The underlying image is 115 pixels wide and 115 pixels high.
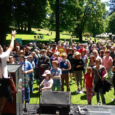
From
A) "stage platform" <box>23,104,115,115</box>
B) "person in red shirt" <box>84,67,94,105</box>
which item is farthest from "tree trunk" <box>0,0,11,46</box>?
"stage platform" <box>23,104,115,115</box>

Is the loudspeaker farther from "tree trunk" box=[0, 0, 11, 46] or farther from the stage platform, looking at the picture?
"tree trunk" box=[0, 0, 11, 46]

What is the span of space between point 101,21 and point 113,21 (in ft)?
90.2

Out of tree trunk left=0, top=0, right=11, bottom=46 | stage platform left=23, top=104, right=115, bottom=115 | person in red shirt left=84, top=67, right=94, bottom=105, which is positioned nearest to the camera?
stage platform left=23, top=104, right=115, bottom=115

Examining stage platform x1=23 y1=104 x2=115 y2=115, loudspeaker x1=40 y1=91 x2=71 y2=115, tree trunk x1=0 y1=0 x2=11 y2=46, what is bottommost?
stage platform x1=23 y1=104 x2=115 y2=115

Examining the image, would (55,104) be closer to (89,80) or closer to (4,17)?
(89,80)

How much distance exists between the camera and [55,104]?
150 inches

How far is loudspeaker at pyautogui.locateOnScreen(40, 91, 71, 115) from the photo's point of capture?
12.4 feet

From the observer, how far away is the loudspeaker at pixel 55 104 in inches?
149

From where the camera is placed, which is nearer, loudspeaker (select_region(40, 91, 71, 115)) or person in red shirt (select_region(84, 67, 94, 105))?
loudspeaker (select_region(40, 91, 71, 115))

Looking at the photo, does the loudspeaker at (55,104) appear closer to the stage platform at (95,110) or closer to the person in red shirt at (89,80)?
the stage platform at (95,110)

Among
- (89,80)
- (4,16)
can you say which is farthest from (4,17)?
(89,80)

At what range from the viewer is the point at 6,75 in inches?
122

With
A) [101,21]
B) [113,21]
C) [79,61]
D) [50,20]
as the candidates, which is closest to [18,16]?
[50,20]

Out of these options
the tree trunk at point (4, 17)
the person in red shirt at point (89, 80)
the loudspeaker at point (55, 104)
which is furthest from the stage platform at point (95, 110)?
the tree trunk at point (4, 17)
